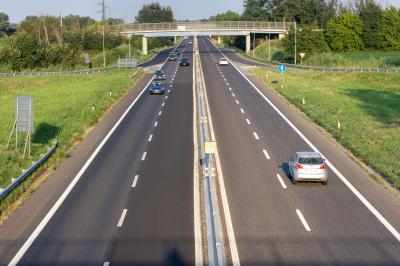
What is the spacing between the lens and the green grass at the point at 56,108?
3241cm

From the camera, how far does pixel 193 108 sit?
5038cm

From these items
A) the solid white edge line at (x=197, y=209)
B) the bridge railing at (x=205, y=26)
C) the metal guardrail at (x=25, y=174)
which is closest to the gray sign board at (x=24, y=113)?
the metal guardrail at (x=25, y=174)

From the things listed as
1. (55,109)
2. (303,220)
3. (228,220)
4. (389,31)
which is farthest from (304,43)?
(228,220)

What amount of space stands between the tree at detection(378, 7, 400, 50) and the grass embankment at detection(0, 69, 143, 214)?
221 feet

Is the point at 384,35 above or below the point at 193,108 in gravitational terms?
above

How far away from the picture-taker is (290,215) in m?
21.9

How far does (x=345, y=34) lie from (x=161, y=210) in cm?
11735

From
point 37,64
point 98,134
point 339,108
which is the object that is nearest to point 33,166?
point 98,134

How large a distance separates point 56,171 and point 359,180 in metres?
14.1

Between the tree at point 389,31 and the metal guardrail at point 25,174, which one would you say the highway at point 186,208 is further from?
the tree at point 389,31

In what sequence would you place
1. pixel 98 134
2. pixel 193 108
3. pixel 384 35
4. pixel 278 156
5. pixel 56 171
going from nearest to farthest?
pixel 56 171
pixel 278 156
pixel 98 134
pixel 193 108
pixel 384 35

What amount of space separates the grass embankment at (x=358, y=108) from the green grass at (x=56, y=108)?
1610 centimetres

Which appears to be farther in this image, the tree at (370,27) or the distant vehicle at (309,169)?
the tree at (370,27)

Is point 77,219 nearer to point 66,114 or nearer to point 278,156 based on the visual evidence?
point 278,156
